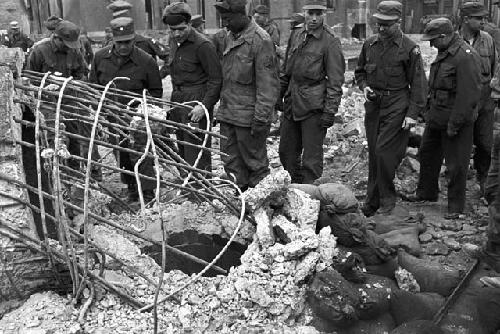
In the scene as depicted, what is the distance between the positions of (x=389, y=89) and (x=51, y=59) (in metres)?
3.95

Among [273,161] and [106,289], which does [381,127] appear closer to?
[273,161]

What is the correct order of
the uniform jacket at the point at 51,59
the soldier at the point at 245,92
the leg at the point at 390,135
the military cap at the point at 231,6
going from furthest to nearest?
the uniform jacket at the point at 51,59
the leg at the point at 390,135
the soldier at the point at 245,92
the military cap at the point at 231,6

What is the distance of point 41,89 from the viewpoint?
13.2ft

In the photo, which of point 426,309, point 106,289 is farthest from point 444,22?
point 106,289

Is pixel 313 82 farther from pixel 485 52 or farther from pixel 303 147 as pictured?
pixel 485 52

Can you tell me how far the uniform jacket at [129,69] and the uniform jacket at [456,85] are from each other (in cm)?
302

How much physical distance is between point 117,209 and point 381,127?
2.72 m

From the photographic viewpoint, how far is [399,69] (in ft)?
18.9

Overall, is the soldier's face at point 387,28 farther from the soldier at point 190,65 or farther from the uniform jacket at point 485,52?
the soldier at point 190,65

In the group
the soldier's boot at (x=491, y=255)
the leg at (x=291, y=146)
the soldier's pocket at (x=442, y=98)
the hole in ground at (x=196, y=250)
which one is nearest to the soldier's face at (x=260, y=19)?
the leg at (x=291, y=146)

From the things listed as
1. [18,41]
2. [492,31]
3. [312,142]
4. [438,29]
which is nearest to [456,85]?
[438,29]

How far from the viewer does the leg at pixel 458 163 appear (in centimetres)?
588

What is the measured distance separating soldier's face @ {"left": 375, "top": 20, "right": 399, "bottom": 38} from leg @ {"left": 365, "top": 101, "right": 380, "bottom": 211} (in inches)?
28.0

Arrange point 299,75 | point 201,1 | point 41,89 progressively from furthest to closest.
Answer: point 201,1 < point 299,75 < point 41,89
